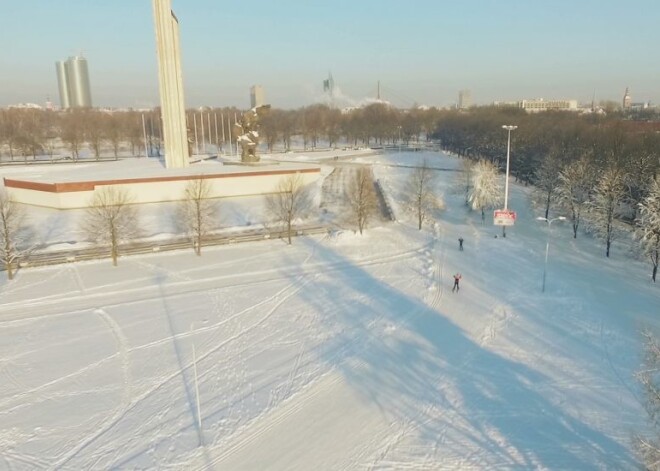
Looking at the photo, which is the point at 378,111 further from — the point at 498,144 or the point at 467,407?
the point at 467,407

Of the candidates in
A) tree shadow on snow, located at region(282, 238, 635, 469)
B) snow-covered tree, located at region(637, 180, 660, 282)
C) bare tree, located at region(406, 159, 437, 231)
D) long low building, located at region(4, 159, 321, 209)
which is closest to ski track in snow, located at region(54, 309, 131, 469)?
tree shadow on snow, located at region(282, 238, 635, 469)

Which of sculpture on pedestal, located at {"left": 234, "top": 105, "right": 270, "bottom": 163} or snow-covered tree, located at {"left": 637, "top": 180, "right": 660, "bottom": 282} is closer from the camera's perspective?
snow-covered tree, located at {"left": 637, "top": 180, "right": 660, "bottom": 282}

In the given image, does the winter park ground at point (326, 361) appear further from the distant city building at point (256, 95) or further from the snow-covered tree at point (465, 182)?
the distant city building at point (256, 95)

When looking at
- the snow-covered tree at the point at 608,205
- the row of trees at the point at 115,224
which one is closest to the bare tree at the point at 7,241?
the row of trees at the point at 115,224

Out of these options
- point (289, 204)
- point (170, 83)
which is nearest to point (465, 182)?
point (289, 204)

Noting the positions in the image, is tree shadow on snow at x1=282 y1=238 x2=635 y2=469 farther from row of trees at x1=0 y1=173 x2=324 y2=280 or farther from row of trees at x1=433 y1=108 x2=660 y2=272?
row of trees at x1=433 y1=108 x2=660 y2=272

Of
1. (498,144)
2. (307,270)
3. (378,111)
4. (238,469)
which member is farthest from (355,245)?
(378,111)
